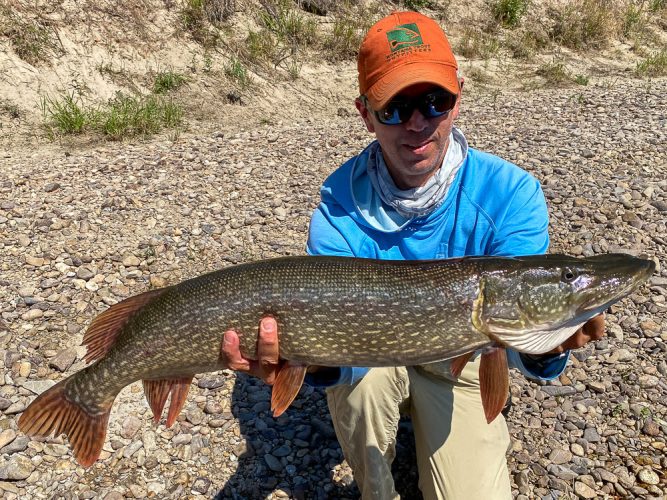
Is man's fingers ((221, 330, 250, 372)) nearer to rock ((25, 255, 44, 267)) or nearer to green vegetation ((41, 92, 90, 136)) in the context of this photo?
rock ((25, 255, 44, 267))

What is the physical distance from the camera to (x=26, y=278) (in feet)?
16.1

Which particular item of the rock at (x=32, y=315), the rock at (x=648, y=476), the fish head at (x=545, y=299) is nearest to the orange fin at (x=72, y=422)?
the fish head at (x=545, y=299)

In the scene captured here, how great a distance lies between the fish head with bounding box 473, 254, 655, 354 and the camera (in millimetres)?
2520

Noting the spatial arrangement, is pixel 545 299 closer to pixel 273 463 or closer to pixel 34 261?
pixel 273 463

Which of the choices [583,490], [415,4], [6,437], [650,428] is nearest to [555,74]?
[415,4]

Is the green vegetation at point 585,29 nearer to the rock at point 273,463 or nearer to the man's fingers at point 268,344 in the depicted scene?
the rock at point 273,463

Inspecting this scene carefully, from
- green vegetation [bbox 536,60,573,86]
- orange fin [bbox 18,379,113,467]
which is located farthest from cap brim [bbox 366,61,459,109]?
green vegetation [bbox 536,60,573,86]

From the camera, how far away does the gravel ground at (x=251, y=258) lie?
3342mm

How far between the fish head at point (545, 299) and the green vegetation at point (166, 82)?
7696mm

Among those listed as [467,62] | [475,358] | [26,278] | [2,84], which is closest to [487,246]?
[475,358]

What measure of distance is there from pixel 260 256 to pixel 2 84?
5381mm

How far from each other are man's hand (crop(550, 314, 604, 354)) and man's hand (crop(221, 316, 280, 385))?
134cm

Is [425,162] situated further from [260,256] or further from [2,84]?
[2,84]

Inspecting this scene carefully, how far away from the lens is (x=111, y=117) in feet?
25.1
